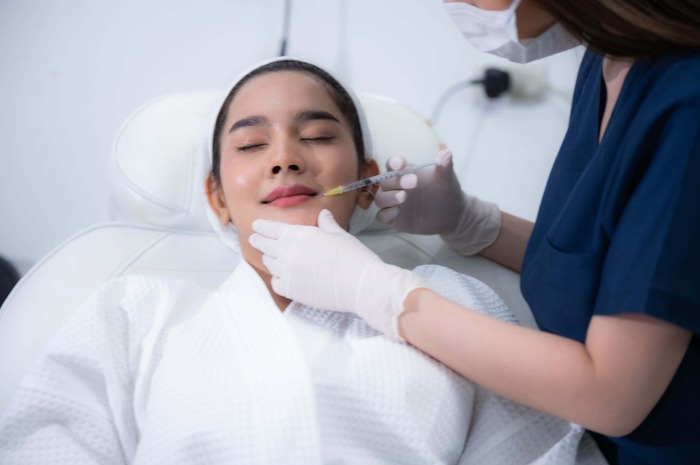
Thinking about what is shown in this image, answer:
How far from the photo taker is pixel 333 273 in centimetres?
99

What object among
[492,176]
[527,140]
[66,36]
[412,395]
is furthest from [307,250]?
[66,36]

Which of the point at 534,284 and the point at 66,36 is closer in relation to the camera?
the point at 534,284

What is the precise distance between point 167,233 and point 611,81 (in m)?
1.04

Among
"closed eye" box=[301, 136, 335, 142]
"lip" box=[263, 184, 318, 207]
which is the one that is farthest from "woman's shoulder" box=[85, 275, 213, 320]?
"closed eye" box=[301, 136, 335, 142]

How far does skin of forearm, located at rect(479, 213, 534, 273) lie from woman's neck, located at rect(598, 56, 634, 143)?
1.46ft

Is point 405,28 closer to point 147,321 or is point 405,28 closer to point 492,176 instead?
point 492,176

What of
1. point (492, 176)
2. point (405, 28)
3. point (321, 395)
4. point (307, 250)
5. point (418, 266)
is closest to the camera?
point (321, 395)

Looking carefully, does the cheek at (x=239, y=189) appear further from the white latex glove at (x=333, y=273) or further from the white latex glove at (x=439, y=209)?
the white latex glove at (x=439, y=209)

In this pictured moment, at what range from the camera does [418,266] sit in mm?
1338

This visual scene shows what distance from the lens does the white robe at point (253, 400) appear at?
90 centimetres

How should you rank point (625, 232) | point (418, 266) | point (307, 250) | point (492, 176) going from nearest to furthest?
point (625, 232) < point (307, 250) < point (418, 266) < point (492, 176)

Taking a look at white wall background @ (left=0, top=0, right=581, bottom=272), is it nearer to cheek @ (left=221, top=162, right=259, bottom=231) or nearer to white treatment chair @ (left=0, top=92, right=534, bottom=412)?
white treatment chair @ (left=0, top=92, right=534, bottom=412)

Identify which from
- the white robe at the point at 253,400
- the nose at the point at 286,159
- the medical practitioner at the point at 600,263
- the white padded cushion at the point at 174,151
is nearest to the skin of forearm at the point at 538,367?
the medical practitioner at the point at 600,263

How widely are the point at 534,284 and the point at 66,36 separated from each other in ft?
6.01
